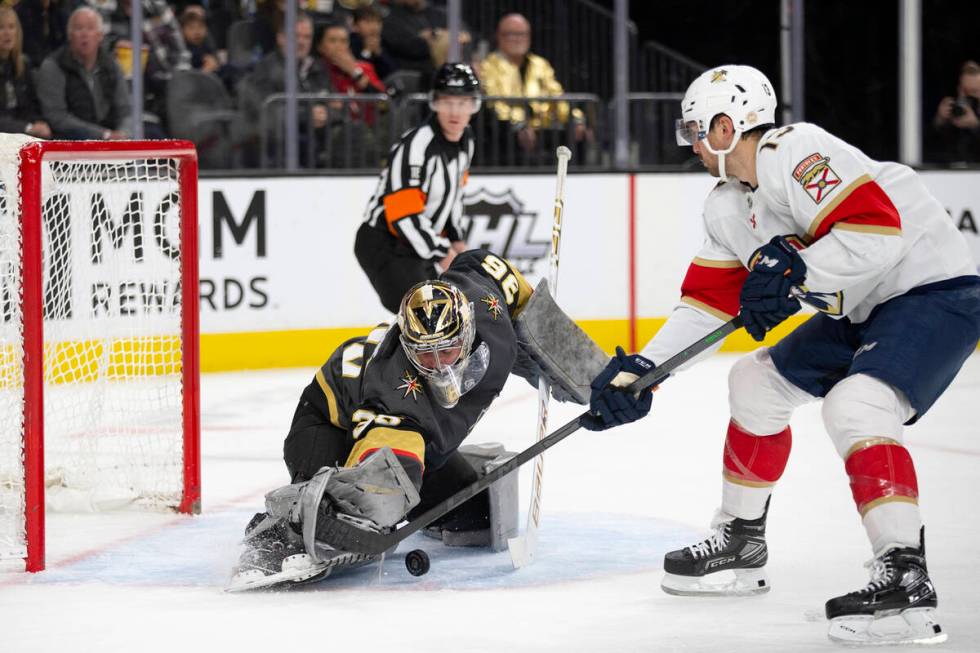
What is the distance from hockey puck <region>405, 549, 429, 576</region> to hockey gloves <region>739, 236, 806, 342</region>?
2.88 feet

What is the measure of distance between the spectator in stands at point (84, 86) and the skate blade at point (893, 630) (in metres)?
4.47

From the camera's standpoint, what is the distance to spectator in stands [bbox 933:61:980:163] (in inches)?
315

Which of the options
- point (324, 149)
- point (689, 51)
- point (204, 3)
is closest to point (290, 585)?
point (324, 149)

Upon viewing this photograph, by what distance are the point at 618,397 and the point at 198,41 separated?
4.57 m

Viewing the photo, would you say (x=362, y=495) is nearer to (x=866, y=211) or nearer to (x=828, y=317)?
(x=828, y=317)

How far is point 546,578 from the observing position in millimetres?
3383

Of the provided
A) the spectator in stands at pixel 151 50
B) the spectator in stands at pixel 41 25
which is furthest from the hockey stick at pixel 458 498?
the spectator in stands at pixel 41 25

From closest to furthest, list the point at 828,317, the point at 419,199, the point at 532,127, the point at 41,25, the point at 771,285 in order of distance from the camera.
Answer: the point at 771,285 → the point at 828,317 → the point at 419,199 → the point at 41,25 → the point at 532,127

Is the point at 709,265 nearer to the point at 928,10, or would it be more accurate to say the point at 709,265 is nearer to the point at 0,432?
the point at 0,432

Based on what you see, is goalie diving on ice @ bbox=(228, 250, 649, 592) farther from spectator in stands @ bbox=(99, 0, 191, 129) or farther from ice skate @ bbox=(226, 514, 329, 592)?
spectator in stands @ bbox=(99, 0, 191, 129)

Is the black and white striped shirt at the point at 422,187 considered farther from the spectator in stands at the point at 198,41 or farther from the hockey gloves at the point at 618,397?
the hockey gloves at the point at 618,397

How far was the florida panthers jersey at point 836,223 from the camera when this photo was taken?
2871 mm

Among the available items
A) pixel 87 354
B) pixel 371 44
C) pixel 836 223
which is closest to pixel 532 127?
pixel 371 44

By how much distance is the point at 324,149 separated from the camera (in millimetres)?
7043
